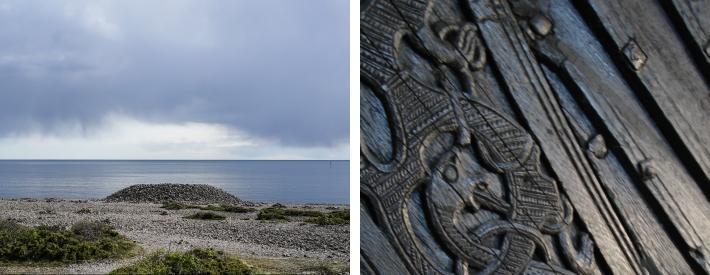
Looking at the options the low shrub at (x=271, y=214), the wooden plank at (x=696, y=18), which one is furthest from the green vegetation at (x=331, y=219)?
the wooden plank at (x=696, y=18)

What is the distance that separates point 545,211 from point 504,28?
1.45 ft

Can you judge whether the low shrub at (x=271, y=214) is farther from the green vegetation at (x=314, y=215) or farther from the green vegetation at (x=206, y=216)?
the green vegetation at (x=206, y=216)

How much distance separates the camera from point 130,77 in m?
2.19

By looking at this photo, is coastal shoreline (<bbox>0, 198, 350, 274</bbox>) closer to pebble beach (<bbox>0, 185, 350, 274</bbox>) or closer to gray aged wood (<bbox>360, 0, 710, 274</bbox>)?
pebble beach (<bbox>0, 185, 350, 274</bbox>)

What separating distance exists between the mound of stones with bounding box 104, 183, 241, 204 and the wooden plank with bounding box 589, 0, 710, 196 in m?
1.48

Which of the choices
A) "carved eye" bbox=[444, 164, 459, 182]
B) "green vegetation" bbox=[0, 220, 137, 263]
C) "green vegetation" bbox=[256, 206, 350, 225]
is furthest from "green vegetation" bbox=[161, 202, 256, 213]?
"carved eye" bbox=[444, 164, 459, 182]

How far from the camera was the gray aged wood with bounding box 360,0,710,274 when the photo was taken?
141 cm

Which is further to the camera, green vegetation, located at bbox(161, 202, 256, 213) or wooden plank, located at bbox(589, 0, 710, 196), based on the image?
green vegetation, located at bbox(161, 202, 256, 213)

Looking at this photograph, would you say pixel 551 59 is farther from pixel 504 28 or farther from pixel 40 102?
pixel 40 102

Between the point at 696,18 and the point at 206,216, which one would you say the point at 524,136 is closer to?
the point at 696,18

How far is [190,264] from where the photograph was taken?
207 cm

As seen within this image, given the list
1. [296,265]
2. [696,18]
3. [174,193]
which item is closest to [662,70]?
[696,18]

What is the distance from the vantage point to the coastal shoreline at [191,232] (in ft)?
6.70

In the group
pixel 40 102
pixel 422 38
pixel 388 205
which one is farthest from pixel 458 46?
pixel 40 102
